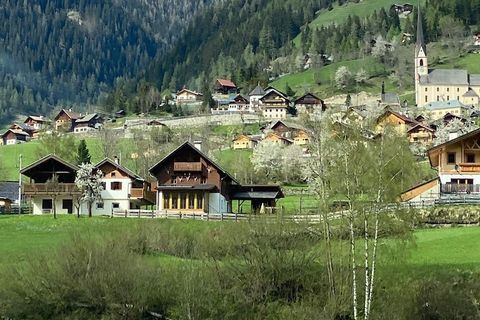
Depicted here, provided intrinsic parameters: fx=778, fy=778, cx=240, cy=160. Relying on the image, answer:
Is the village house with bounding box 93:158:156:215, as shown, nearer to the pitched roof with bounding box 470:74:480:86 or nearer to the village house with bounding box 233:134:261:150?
the village house with bounding box 233:134:261:150

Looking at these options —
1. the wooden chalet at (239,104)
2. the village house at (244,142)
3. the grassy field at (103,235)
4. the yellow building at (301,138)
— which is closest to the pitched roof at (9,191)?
the grassy field at (103,235)

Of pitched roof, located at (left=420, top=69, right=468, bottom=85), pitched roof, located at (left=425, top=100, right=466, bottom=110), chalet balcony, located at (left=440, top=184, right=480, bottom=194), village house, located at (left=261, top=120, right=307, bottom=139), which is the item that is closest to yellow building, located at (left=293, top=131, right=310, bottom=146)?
village house, located at (left=261, top=120, right=307, bottom=139)

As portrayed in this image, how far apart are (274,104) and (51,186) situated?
89343 millimetres

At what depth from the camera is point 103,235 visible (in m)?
34.2

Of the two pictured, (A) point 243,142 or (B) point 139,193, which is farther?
(A) point 243,142

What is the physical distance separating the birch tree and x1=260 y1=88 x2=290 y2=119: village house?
282ft

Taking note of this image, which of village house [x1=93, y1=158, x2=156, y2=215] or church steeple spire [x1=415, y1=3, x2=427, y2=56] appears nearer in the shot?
village house [x1=93, y1=158, x2=156, y2=215]

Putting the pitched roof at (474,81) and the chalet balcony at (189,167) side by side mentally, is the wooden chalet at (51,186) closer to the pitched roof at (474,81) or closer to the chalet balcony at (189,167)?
the chalet balcony at (189,167)

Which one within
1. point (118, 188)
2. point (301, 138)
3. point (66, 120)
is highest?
point (66, 120)

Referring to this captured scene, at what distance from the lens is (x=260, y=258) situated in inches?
1249

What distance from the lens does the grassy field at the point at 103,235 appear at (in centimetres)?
3331

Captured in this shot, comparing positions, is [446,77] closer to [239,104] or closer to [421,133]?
[239,104]

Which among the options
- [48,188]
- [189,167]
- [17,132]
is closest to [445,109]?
[17,132]

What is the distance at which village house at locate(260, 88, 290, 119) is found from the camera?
5566 inches
